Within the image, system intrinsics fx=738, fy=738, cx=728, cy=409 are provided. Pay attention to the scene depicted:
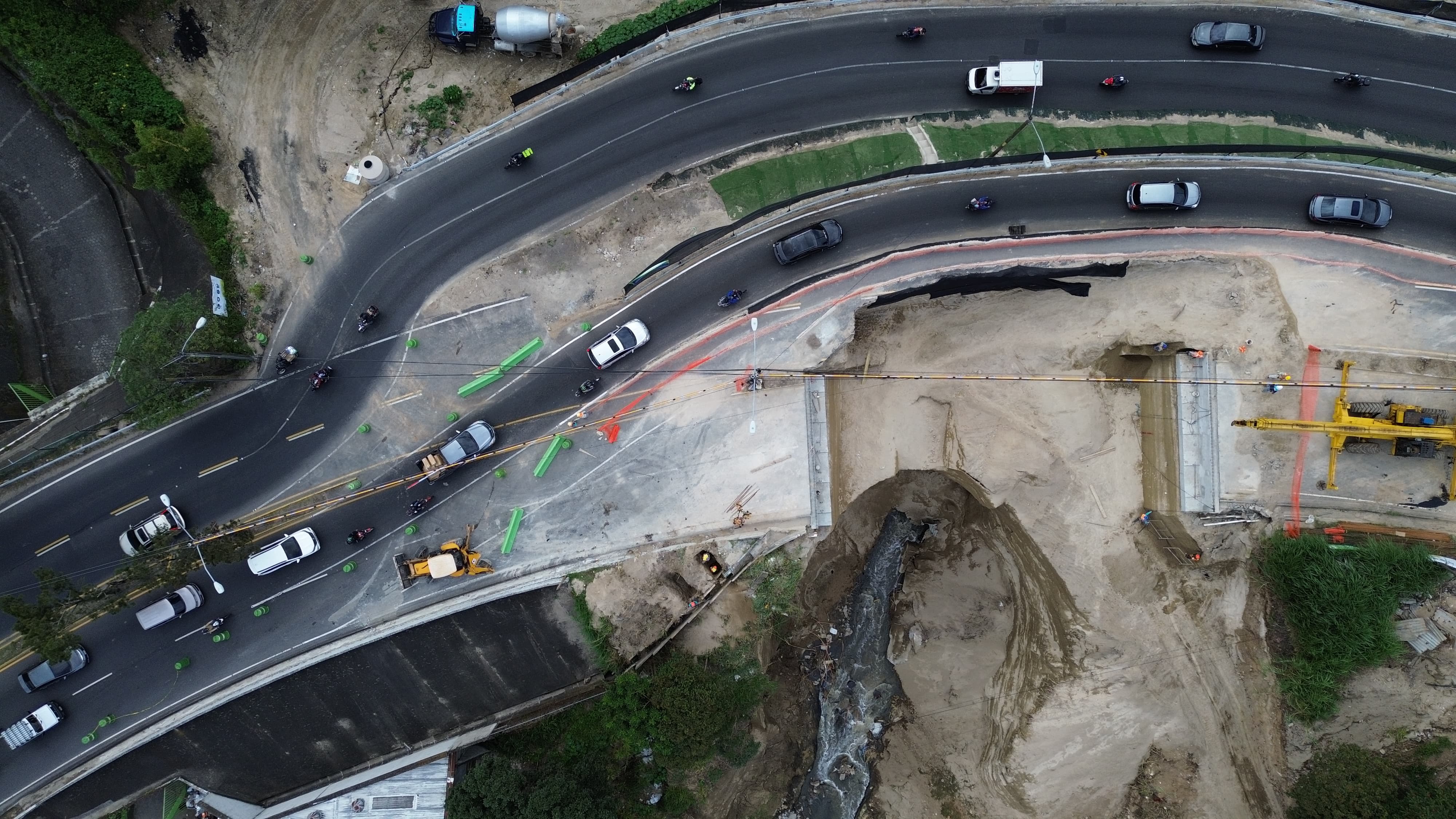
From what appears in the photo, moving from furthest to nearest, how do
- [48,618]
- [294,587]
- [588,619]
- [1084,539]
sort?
[1084,539]
[588,619]
[294,587]
[48,618]

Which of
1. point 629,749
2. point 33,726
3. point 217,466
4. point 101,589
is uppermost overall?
point 217,466

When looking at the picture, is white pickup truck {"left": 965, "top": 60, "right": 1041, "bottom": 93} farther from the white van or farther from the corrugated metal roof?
the white van

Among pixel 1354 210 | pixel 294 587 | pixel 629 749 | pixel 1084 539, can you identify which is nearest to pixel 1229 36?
pixel 1354 210

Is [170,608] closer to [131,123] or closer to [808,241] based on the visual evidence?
[131,123]

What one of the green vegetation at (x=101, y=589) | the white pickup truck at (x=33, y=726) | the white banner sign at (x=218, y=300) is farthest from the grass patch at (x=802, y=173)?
the white pickup truck at (x=33, y=726)

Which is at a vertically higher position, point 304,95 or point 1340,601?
point 304,95

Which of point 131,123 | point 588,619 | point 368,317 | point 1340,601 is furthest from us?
point 588,619

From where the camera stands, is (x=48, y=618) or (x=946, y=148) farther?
(x=946, y=148)

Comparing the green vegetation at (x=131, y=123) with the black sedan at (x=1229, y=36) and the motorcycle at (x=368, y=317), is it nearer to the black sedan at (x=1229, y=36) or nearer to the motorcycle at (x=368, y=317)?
the motorcycle at (x=368, y=317)

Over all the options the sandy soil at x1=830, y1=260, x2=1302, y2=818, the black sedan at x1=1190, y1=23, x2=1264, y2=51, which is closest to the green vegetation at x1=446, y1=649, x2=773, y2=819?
the sandy soil at x1=830, y1=260, x2=1302, y2=818
